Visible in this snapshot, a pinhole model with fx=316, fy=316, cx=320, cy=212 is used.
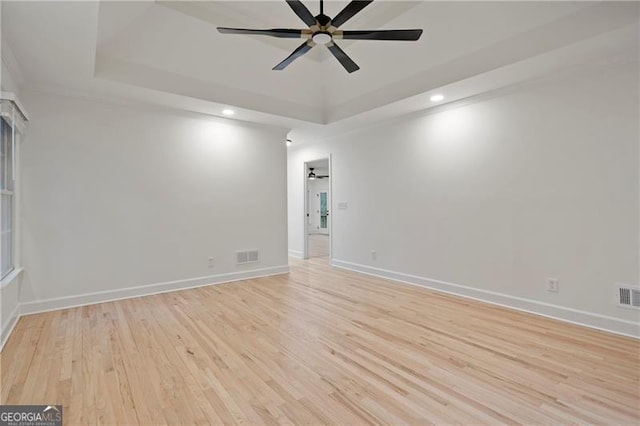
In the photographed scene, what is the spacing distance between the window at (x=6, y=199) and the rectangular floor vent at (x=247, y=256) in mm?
2650

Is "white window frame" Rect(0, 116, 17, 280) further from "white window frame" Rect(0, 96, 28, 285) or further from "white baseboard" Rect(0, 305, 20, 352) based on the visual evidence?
"white baseboard" Rect(0, 305, 20, 352)

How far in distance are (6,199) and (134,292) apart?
1.71 meters

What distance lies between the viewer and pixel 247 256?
5.25 metres

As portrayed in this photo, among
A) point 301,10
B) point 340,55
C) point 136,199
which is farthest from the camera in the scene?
point 136,199

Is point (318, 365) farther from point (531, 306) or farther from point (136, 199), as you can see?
point (136, 199)

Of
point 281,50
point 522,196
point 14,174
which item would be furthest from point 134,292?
point 522,196

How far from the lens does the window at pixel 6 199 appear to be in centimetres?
303

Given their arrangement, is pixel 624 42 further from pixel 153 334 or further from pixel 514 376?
pixel 153 334

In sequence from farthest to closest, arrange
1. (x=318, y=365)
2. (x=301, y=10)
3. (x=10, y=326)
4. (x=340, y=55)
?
(x=10, y=326) < (x=340, y=55) < (x=318, y=365) < (x=301, y=10)

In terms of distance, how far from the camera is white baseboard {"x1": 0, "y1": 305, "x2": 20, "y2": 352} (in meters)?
2.76

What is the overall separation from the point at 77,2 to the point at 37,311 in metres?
3.30

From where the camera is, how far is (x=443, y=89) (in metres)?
3.79

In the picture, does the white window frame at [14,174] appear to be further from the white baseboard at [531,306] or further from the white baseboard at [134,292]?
the white baseboard at [531,306]

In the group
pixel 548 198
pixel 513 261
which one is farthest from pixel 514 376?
pixel 548 198
